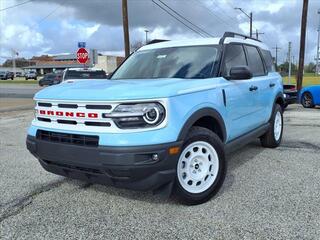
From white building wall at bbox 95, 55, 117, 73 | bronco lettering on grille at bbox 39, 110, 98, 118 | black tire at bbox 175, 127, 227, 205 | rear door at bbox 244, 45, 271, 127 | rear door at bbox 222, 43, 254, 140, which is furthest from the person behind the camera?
white building wall at bbox 95, 55, 117, 73

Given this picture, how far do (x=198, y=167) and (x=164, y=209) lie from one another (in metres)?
0.59

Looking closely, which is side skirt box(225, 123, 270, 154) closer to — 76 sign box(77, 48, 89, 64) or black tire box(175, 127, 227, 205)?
black tire box(175, 127, 227, 205)

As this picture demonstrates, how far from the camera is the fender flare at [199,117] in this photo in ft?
13.0

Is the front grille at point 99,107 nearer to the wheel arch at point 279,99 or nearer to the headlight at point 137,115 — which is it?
the headlight at point 137,115

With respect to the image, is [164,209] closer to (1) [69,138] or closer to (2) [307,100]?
(1) [69,138]

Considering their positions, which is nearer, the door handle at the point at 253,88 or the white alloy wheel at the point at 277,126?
the door handle at the point at 253,88

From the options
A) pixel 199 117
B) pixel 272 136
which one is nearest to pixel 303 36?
pixel 272 136

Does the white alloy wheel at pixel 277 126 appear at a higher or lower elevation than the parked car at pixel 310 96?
higher

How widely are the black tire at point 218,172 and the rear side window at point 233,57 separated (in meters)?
1.05

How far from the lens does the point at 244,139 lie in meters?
5.60

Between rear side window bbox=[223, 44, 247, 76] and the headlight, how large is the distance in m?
1.64

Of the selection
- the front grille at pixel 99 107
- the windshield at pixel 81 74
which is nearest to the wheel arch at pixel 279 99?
the front grille at pixel 99 107

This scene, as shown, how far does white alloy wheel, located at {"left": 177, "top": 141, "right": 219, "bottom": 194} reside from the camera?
4188mm

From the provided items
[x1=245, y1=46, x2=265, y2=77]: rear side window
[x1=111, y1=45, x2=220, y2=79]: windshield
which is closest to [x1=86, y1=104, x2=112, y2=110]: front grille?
[x1=111, y1=45, x2=220, y2=79]: windshield
